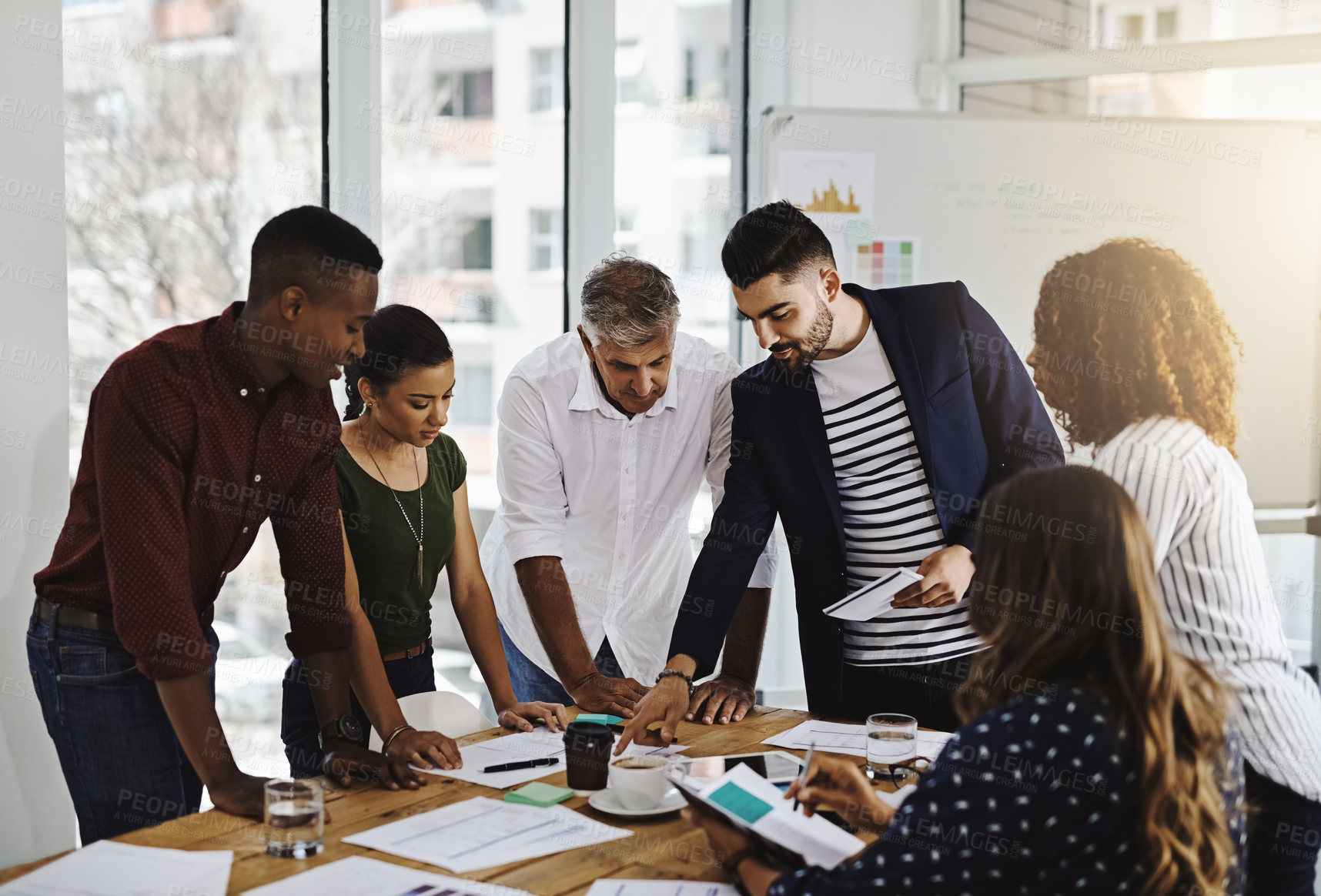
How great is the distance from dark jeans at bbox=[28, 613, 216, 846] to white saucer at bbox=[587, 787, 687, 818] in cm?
67

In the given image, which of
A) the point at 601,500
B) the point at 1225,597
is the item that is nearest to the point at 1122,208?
the point at 601,500

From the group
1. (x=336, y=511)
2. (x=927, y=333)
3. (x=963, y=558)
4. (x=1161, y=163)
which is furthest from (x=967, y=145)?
(x=336, y=511)

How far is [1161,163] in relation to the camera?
3.87 m

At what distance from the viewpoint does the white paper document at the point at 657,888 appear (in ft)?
4.50

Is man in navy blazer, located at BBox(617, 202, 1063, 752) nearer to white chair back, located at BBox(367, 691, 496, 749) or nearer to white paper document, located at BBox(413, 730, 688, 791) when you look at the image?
white paper document, located at BBox(413, 730, 688, 791)

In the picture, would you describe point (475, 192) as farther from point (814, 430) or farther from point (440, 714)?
point (440, 714)

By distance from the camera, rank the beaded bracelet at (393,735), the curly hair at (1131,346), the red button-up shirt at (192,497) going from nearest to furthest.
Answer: the red button-up shirt at (192,497) < the curly hair at (1131,346) < the beaded bracelet at (393,735)

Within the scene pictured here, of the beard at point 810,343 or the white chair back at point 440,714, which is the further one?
the beard at point 810,343

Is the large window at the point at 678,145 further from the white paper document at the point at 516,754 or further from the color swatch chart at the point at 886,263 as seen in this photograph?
the white paper document at the point at 516,754

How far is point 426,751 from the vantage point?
1.86 m

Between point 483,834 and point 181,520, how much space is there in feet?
2.03

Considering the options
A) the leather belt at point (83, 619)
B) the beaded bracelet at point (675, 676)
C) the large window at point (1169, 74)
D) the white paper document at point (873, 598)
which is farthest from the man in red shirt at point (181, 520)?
the large window at point (1169, 74)

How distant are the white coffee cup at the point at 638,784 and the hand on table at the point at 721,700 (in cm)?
51

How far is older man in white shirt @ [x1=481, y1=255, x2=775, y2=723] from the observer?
2.55 meters
